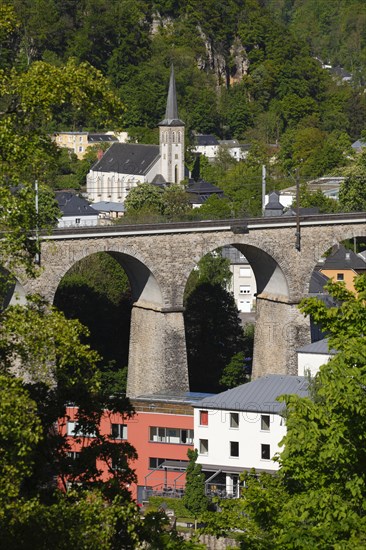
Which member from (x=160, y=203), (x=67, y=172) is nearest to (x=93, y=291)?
(x=160, y=203)

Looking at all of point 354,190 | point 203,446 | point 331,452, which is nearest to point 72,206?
point 354,190

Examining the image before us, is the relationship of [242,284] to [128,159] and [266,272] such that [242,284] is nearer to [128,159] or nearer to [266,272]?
[266,272]

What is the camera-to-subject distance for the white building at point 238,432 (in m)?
46.9

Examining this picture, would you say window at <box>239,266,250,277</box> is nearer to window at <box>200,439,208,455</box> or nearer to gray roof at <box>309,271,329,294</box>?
gray roof at <box>309,271,329,294</box>

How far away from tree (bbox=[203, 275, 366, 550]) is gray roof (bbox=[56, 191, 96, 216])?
68.4 meters

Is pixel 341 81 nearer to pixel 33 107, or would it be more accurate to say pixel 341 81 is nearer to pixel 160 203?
pixel 160 203

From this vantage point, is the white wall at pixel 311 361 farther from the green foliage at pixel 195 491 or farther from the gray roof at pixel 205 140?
the gray roof at pixel 205 140

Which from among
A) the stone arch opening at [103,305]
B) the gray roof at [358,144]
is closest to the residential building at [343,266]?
the stone arch opening at [103,305]

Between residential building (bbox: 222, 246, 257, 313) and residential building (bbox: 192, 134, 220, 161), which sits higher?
residential building (bbox: 192, 134, 220, 161)

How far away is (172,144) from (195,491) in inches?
2914

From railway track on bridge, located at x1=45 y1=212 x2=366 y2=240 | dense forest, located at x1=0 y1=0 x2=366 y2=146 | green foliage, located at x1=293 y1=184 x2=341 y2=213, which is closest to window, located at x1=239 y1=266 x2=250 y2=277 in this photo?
green foliage, located at x1=293 y1=184 x2=341 y2=213

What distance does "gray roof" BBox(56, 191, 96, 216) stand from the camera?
92.6 metres

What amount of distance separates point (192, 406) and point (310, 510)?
2705 centimetres

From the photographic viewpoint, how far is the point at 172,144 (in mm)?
117812
